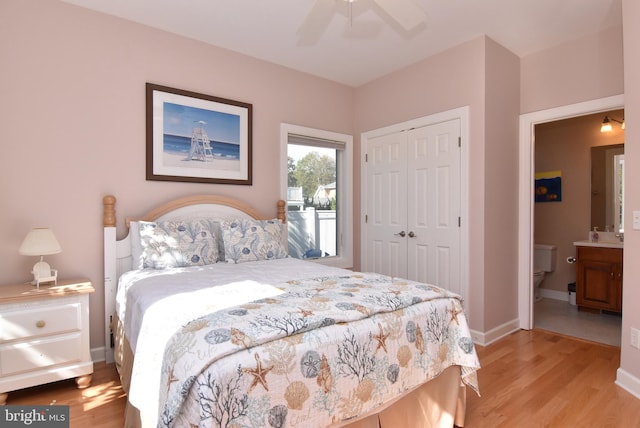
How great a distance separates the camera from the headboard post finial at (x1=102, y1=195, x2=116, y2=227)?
2.70 meters

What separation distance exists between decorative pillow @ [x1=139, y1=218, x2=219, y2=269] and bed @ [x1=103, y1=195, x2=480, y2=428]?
0.02 metres

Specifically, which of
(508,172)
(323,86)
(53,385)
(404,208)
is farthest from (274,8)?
(53,385)

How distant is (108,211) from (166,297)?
1.32 m

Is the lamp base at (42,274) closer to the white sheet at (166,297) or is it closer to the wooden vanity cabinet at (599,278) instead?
the white sheet at (166,297)

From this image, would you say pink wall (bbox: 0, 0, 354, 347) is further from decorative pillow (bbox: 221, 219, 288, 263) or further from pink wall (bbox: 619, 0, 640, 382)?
pink wall (bbox: 619, 0, 640, 382)

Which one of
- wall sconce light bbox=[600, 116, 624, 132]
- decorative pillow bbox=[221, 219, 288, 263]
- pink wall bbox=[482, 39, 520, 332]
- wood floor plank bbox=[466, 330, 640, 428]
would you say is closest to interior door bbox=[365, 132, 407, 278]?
pink wall bbox=[482, 39, 520, 332]

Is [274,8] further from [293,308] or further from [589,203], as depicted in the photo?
[589,203]

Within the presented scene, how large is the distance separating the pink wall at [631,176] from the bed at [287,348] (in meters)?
1.29

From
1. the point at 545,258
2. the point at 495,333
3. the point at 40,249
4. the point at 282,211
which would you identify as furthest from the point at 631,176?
the point at 40,249

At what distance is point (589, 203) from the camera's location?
175 inches

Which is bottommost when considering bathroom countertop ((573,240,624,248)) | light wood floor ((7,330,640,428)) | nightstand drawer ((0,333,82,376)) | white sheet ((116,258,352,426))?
light wood floor ((7,330,640,428))

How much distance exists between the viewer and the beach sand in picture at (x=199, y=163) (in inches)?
121

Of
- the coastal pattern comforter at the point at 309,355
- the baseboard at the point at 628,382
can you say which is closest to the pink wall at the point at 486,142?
the baseboard at the point at 628,382

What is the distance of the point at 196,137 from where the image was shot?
322 centimetres
